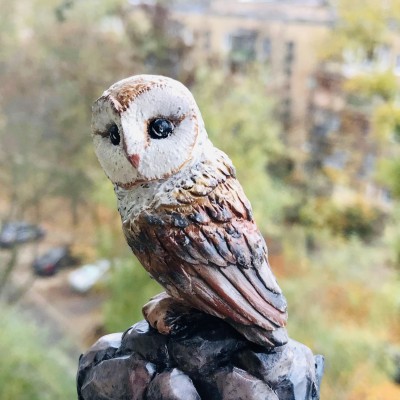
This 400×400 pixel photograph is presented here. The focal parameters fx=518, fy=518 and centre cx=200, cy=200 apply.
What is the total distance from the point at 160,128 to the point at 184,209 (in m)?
0.12

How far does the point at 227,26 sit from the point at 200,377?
14.4 feet

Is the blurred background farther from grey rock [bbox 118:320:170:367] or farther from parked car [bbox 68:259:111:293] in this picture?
grey rock [bbox 118:320:170:367]

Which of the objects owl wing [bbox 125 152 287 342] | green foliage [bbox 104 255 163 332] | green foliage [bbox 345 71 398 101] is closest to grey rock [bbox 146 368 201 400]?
owl wing [bbox 125 152 287 342]

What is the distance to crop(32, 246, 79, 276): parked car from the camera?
381 cm

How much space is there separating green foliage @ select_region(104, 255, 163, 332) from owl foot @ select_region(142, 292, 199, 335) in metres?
1.79

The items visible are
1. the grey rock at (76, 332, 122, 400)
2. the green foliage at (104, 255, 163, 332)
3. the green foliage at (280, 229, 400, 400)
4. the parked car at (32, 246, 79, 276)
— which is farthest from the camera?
the parked car at (32, 246, 79, 276)

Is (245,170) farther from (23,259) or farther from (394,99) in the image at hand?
(23,259)

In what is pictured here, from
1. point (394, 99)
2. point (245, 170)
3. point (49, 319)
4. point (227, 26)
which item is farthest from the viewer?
point (227, 26)

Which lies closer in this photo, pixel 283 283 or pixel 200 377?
pixel 200 377

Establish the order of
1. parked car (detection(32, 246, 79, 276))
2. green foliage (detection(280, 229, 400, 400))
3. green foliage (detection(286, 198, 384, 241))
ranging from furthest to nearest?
green foliage (detection(286, 198, 384, 241))
parked car (detection(32, 246, 79, 276))
green foliage (detection(280, 229, 400, 400))

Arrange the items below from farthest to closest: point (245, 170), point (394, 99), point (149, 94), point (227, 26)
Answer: point (227, 26)
point (245, 170)
point (394, 99)
point (149, 94)

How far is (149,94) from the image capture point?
0.73 meters

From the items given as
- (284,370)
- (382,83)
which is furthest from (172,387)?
(382,83)

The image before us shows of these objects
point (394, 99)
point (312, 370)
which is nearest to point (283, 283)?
point (394, 99)
